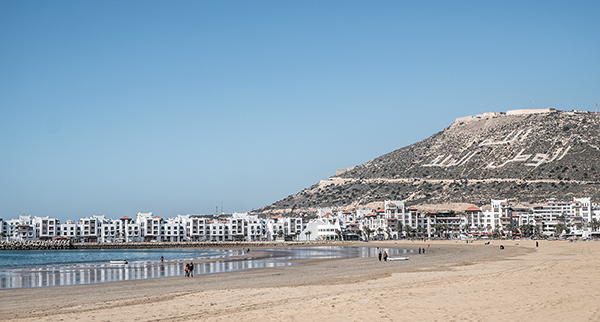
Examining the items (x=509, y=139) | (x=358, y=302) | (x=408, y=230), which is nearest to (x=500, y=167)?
(x=509, y=139)

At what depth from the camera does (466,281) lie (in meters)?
23.9

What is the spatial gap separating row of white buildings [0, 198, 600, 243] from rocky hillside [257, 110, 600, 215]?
12.5m

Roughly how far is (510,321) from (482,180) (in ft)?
502

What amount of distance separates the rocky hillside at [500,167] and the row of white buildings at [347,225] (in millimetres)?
12535

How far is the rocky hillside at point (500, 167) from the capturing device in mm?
145000

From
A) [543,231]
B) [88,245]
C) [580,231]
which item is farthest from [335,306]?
[88,245]

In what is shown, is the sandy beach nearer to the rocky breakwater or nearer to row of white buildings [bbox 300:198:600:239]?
row of white buildings [bbox 300:198:600:239]

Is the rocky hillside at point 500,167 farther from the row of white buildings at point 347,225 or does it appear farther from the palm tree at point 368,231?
the palm tree at point 368,231

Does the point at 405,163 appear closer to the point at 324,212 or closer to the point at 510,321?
the point at 324,212

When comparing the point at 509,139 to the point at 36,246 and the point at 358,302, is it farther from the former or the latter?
the point at 358,302

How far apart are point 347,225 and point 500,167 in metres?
52.2

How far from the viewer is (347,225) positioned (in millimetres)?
144750

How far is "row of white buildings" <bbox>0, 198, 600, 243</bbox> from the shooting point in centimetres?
12462

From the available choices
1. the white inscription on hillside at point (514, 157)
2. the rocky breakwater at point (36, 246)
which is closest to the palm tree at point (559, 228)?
the white inscription on hillside at point (514, 157)
